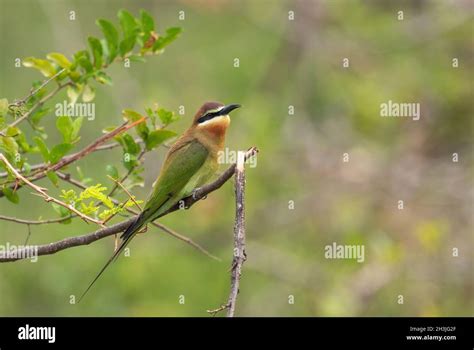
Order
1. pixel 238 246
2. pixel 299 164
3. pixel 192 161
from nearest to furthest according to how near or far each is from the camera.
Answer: pixel 238 246
pixel 192 161
pixel 299 164

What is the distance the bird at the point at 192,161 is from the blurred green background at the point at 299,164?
6.44ft

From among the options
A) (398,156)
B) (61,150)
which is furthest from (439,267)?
(61,150)

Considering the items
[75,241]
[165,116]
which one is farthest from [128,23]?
[75,241]

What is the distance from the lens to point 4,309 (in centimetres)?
616

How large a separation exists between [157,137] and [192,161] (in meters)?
0.79

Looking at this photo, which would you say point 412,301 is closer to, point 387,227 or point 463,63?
point 387,227

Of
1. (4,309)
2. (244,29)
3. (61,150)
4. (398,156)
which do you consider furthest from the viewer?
(244,29)

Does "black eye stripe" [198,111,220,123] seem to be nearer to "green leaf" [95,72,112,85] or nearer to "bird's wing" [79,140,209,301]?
"bird's wing" [79,140,209,301]

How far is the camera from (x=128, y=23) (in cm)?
366

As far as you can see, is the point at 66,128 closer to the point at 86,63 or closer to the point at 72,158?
the point at 72,158

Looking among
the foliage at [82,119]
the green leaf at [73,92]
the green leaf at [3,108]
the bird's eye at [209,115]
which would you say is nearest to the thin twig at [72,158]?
the foliage at [82,119]

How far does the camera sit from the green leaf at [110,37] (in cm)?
358

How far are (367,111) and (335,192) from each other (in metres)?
0.75

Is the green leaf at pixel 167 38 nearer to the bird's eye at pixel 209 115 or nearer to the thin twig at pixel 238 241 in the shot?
the bird's eye at pixel 209 115
